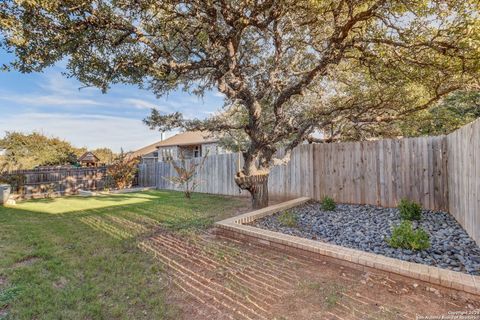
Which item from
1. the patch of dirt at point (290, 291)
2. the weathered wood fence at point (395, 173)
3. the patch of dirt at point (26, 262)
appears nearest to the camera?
the patch of dirt at point (290, 291)

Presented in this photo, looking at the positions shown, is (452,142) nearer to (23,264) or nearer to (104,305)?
(104,305)

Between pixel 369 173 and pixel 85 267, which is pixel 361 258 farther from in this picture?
pixel 369 173

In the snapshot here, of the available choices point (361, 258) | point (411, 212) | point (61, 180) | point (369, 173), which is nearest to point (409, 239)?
point (361, 258)

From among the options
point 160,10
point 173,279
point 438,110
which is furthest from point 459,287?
point 438,110

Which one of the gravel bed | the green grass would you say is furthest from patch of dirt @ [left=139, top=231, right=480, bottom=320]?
the gravel bed

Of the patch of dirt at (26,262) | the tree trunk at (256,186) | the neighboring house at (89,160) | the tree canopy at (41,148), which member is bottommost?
the patch of dirt at (26,262)

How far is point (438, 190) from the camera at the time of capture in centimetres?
531

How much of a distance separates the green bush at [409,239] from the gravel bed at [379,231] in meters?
0.07

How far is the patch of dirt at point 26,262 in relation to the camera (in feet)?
11.3

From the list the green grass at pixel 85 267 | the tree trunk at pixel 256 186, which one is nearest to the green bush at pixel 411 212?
the tree trunk at pixel 256 186

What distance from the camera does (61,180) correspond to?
487 inches

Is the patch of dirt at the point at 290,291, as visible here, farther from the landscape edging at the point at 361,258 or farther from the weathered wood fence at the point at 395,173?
the weathered wood fence at the point at 395,173

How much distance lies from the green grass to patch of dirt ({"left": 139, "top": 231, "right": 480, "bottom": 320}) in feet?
1.00

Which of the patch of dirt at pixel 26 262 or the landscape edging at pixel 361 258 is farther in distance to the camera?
the patch of dirt at pixel 26 262
